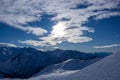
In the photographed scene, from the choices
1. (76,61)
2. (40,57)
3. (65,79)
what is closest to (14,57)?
(40,57)

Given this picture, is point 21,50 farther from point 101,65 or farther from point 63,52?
point 101,65

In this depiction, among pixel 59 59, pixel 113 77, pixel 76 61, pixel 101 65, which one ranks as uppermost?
pixel 59 59

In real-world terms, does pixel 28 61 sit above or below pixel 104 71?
above

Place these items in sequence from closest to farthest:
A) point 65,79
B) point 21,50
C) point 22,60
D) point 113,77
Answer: point 113,77
point 65,79
point 22,60
point 21,50

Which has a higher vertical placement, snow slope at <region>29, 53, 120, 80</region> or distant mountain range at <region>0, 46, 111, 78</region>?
distant mountain range at <region>0, 46, 111, 78</region>

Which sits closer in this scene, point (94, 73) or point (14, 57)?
point (94, 73)

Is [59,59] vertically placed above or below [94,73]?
above

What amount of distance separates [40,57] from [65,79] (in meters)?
104

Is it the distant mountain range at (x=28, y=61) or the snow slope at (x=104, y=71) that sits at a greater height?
the distant mountain range at (x=28, y=61)

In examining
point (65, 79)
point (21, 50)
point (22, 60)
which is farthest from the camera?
point (21, 50)

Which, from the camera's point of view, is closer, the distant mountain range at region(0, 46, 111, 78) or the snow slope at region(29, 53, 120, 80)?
the snow slope at region(29, 53, 120, 80)

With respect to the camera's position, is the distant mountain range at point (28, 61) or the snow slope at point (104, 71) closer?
the snow slope at point (104, 71)

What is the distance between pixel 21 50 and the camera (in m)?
130

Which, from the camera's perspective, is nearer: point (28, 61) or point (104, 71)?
point (104, 71)
